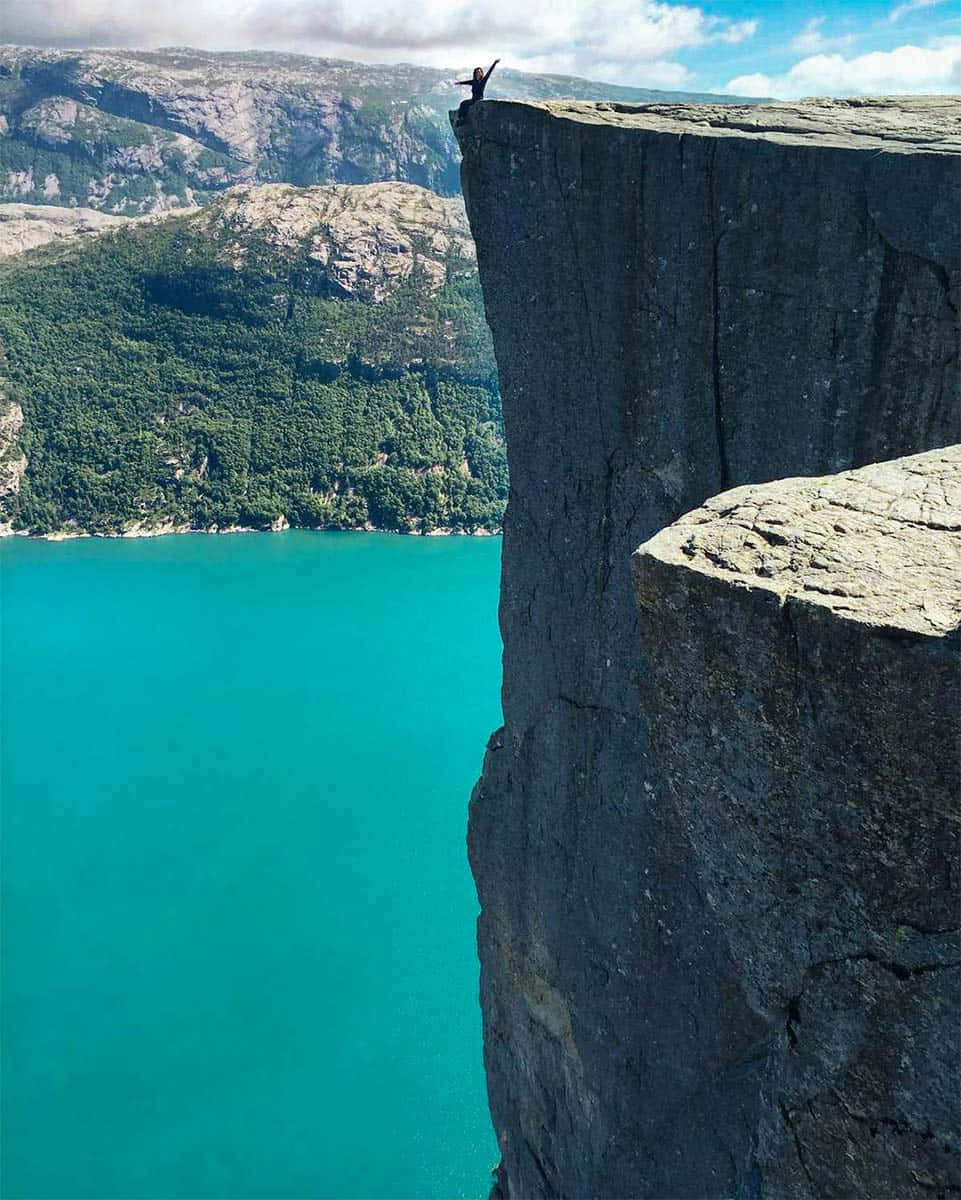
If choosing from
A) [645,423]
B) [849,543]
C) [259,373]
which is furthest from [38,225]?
[849,543]

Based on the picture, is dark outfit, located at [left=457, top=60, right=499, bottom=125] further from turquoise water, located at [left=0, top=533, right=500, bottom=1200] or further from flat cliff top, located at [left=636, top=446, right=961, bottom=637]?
turquoise water, located at [left=0, top=533, right=500, bottom=1200]

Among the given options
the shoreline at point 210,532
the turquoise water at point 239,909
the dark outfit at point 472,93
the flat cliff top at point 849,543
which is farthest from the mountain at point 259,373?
the flat cliff top at point 849,543

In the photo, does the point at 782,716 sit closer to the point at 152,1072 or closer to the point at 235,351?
the point at 152,1072

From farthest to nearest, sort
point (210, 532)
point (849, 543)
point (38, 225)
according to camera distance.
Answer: point (38, 225) → point (210, 532) → point (849, 543)

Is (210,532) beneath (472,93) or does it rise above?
beneath

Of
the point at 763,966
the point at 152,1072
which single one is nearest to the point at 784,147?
the point at 763,966

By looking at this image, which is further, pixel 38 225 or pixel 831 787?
pixel 38 225

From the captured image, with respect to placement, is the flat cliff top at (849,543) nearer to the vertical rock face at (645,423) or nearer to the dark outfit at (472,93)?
the vertical rock face at (645,423)

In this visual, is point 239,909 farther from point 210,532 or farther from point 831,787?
point 210,532
